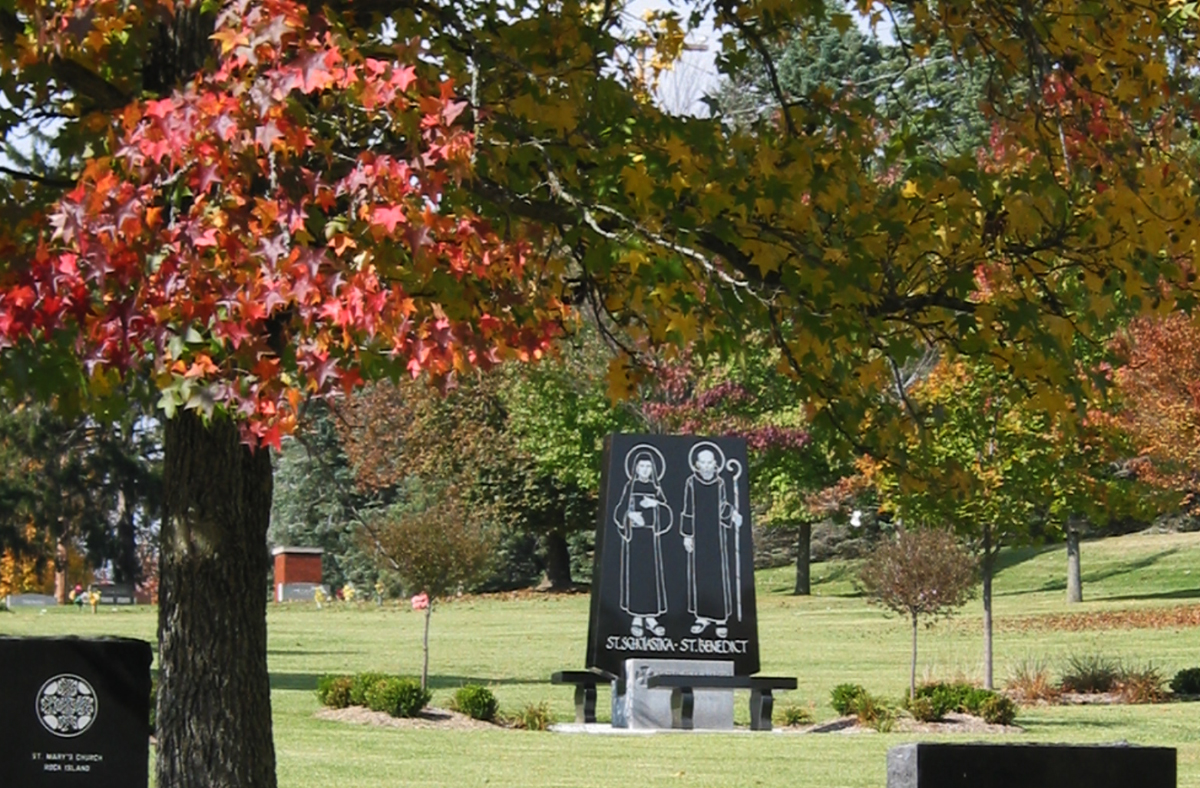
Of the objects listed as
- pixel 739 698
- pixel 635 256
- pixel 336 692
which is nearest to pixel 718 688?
pixel 336 692

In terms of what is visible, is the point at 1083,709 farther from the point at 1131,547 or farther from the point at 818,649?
the point at 1131,547

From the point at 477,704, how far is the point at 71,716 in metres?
12.9

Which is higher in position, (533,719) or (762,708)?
(762,708)

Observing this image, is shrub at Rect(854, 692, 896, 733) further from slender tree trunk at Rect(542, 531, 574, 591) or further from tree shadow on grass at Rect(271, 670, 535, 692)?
slender tree trunk at Rect(542, 531, 574, 591)

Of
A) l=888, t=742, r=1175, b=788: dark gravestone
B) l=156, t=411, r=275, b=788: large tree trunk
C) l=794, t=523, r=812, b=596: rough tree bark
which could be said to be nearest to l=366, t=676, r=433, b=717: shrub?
l=156, t=411, r=275, b=788: large tree trunk

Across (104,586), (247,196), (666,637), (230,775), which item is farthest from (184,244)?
(104,586)

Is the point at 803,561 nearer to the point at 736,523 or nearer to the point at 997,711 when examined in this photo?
the point at 736,523

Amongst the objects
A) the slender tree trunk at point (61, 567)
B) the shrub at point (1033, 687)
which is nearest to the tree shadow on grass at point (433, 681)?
the shrub at point (1033, 687)

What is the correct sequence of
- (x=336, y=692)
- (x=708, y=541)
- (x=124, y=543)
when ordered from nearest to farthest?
(x=336, y=692)
(x=708, y=541)
(x=124, y=543)

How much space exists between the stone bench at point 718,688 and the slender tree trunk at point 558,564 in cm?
3715

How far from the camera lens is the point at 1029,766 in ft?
21.6

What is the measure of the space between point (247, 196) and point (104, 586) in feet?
176

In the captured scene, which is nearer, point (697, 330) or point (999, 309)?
point (999, 309)

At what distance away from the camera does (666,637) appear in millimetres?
23062
